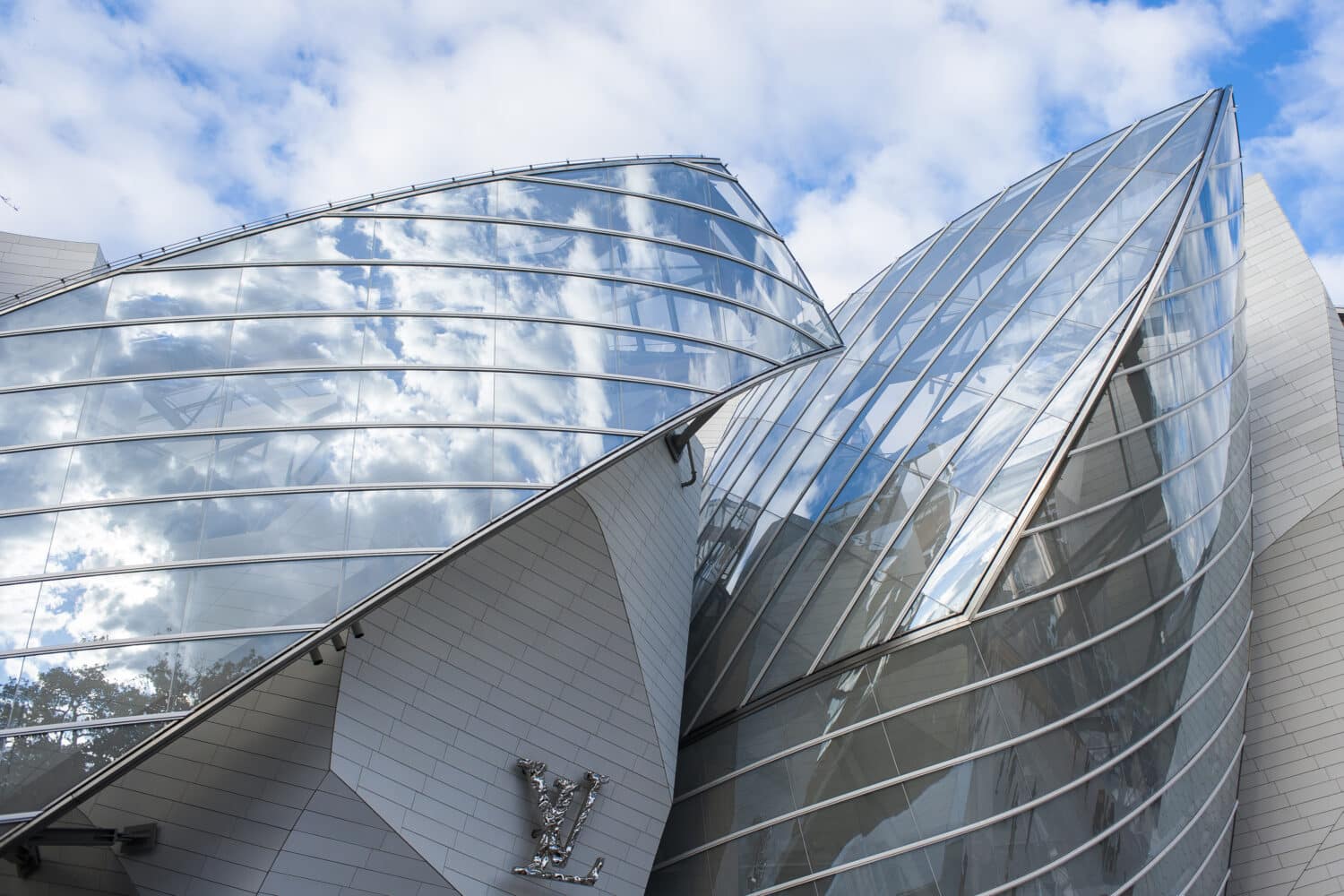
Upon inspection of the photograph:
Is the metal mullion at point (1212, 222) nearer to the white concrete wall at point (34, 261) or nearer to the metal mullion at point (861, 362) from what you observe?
the metal mullion at point (861, 362)

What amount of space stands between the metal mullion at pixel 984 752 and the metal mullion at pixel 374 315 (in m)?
7.03

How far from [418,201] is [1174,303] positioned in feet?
46.3

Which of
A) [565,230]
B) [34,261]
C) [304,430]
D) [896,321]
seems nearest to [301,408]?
[304,430]

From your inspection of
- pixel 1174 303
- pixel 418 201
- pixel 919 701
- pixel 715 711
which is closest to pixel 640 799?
pixel 715 711

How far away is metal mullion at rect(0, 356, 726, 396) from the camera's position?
45.4 ft

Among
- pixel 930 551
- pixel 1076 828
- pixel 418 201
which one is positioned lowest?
pixel 1076 828

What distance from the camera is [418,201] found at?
16844 millimetres

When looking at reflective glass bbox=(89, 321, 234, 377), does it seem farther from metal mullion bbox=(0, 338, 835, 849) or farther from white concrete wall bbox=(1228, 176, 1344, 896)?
white concrete wall bbox=(1228, 176, 1344, 896)

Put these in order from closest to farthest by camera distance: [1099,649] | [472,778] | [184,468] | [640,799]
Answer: [184,468] < [472,778] < [1099,649] < [640,799]

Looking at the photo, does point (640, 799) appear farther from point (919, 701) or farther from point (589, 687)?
point (919, 701)

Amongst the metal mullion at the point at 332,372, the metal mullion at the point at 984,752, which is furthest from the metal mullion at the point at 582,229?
the metal mullion at the point at 984,752

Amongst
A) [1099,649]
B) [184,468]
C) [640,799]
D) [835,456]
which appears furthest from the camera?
[835,456]

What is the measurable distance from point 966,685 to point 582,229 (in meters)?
9.90

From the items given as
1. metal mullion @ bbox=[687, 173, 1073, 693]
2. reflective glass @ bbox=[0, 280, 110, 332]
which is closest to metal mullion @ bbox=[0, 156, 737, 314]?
reflective glass @ bbox=[0, 280, 110, 332]
